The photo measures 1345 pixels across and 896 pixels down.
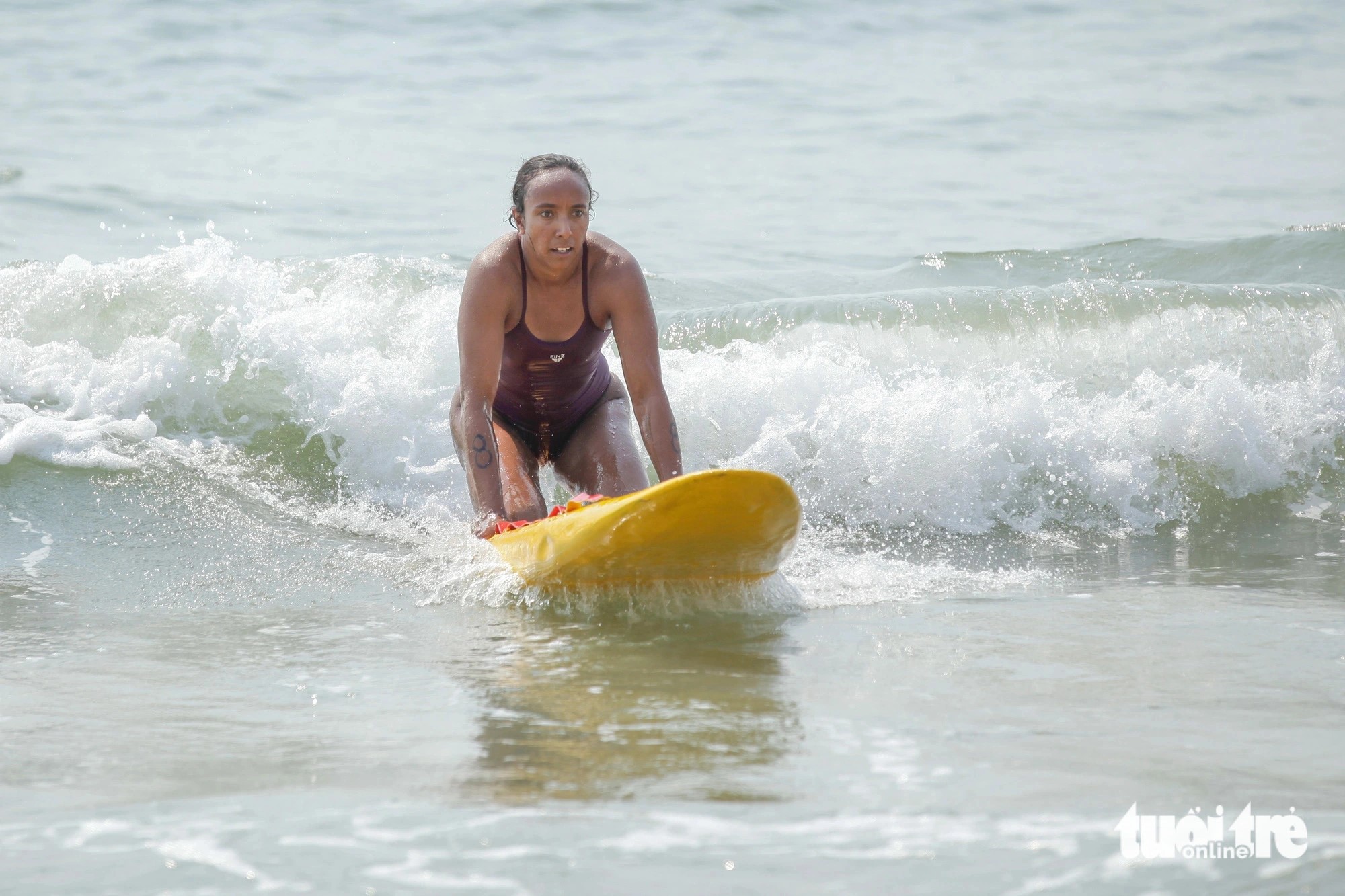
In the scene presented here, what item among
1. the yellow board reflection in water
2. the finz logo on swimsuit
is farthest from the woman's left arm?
the finz logo on swimsuit

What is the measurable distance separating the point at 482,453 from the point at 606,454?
472mm

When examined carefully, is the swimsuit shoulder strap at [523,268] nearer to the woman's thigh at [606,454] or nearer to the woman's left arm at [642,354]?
the woman's left arm at [642,354]

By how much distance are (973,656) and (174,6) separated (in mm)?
15086

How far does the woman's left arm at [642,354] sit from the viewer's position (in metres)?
4.27

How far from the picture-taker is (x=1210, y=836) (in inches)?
80.4

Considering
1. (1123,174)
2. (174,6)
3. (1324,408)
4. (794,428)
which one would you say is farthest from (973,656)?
(174,6)

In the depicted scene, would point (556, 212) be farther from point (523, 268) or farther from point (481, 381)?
point (481, 381)

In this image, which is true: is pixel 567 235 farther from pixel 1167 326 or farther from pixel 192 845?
pixel 1167 326

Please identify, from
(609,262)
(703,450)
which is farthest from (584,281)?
(703,450)

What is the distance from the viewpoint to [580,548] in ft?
11.8

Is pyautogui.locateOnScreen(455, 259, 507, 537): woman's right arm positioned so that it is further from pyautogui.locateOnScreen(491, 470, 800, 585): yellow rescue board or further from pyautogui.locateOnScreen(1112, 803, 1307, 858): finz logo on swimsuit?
pyautogui.locateOnScreen(1112, 803, 1307, 858): finz logo on swimsuit

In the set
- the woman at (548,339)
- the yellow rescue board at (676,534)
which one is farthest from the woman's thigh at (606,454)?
the yellow rescue board at (676,534)

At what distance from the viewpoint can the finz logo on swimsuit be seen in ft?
6.51

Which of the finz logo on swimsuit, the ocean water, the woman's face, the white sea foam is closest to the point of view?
the finz logo on swimsuit
